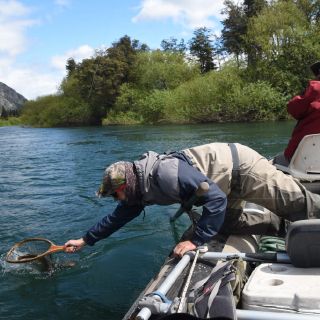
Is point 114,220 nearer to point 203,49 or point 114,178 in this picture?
point 114,178

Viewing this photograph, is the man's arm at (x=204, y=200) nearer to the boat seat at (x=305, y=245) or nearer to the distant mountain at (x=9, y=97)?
the boat seat at (x=305, y=245)

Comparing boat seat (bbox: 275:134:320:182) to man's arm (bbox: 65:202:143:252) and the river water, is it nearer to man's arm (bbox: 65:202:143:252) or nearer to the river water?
man's arm (bbox: 65:202:143:252)

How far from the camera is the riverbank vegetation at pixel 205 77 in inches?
1305

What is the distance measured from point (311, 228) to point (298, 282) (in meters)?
0.38

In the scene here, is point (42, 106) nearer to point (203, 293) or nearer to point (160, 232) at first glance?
point (160, 232)

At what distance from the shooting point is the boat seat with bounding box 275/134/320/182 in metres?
4.90

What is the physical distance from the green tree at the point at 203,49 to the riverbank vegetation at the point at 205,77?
Result: 11 centimetres

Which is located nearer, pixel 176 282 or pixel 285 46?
pixel 176 282

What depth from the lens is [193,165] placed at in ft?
Result: 13.6

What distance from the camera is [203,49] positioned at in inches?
2128

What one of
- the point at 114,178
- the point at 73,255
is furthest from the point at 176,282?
the point at 73,255

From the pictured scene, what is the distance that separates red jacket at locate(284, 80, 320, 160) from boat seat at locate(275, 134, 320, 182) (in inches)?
5.7

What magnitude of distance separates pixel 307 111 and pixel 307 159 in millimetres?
501

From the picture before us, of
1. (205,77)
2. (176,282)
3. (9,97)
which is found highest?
(9,97)
